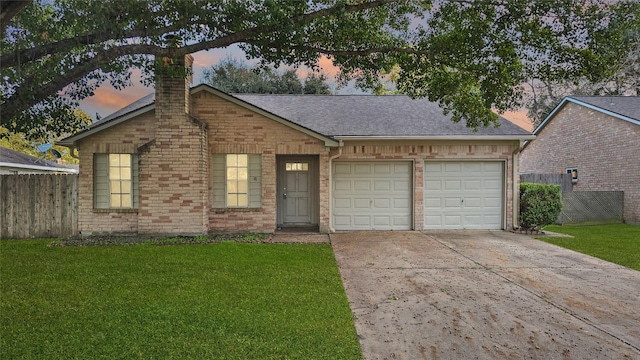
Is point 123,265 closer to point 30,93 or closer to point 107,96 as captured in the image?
point 30,93

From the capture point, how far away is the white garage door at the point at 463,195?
11.6 metres

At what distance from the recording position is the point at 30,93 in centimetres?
514

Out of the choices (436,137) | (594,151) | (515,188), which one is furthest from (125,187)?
(594,151)

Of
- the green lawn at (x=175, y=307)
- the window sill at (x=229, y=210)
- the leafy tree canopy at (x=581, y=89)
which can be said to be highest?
the leafy tree canopy at (x=581, y=89)

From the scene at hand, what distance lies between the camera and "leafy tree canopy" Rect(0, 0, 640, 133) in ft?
20.1

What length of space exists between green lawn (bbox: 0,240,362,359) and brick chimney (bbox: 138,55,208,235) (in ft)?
6.54

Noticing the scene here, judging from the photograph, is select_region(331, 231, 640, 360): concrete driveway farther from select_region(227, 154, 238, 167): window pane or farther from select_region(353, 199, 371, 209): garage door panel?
select_region(227, 154, 238, 167): window pane

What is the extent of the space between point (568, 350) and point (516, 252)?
504 centimetres

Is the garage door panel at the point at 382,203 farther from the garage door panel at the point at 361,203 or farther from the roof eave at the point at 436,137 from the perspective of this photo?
the roof eave at the point at 436,137

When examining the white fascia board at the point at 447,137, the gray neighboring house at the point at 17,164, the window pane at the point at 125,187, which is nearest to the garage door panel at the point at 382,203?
the white fascia board at the point at 447,137

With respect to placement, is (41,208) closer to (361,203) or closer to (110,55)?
(110,55)

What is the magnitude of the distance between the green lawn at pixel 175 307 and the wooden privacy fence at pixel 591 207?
36.4 feet

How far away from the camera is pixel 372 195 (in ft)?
37.7

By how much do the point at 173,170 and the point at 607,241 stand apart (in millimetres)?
11773
